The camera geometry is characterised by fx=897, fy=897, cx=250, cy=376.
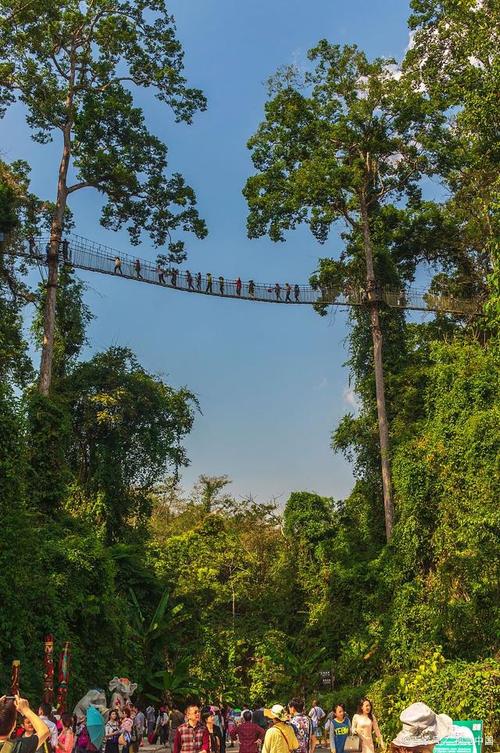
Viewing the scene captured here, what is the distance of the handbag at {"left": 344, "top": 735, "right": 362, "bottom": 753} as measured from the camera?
10773mm

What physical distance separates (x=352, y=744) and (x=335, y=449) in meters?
20.9

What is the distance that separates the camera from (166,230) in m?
29.0

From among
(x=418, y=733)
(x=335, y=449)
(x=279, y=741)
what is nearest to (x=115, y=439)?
(x=335, y=449)

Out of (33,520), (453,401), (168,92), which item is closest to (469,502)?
(453,401)

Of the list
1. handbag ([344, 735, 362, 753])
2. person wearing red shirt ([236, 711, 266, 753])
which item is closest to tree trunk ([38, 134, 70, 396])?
person wearing red shirt ([236, 711, 266, 753])

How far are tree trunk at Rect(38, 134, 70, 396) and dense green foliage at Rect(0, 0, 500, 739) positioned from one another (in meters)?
0.87

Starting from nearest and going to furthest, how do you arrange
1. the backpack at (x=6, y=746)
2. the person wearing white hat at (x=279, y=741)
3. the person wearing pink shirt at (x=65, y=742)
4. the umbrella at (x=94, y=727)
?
the backpack at (x=6, y=746), the person wearing white hat at (x=279, y=741), the person wearing pink shirt at (x=65, y=742), the umbrella at (x=94, y=727)

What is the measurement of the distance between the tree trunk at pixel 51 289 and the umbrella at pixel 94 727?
47.1 ft

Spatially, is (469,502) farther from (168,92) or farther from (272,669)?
(168,92)

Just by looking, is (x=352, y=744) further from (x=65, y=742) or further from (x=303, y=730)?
(x=65, y=742)

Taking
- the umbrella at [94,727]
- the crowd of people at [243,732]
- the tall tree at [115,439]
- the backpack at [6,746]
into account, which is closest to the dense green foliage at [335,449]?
the tall tree at [115,439]

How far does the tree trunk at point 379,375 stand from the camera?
28234 mm

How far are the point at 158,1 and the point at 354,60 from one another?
7398 millimetres

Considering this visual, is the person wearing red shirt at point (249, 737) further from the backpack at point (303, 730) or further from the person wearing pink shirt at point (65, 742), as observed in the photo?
the person wearing pink shirt at point (65, 742)
